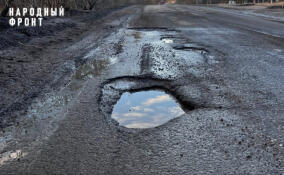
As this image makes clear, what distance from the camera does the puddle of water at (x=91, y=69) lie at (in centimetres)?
498

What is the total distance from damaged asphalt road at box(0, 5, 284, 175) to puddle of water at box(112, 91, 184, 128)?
12cm

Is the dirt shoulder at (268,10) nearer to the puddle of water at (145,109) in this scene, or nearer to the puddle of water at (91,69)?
the puddle of water at (91,69)

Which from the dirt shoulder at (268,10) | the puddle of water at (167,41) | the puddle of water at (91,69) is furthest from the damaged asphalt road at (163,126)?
the dirt shoulder at (268,10)

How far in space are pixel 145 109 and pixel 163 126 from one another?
0.61 meters

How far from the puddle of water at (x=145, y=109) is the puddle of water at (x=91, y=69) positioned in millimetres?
1135

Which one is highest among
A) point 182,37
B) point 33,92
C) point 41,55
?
point 182,37

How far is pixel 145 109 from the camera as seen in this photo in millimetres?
3723

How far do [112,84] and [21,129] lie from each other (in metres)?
1.81

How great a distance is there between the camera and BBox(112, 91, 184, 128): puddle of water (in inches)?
131

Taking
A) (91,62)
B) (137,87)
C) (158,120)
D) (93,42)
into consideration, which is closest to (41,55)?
(91,62)

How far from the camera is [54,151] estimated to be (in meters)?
2.59

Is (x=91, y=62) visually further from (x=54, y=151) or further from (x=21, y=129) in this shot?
(x=54, y=151)

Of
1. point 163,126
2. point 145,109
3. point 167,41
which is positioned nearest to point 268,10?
point 167,41

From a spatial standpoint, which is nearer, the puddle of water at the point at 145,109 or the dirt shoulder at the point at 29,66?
the puddle of water at the point at 145,109
